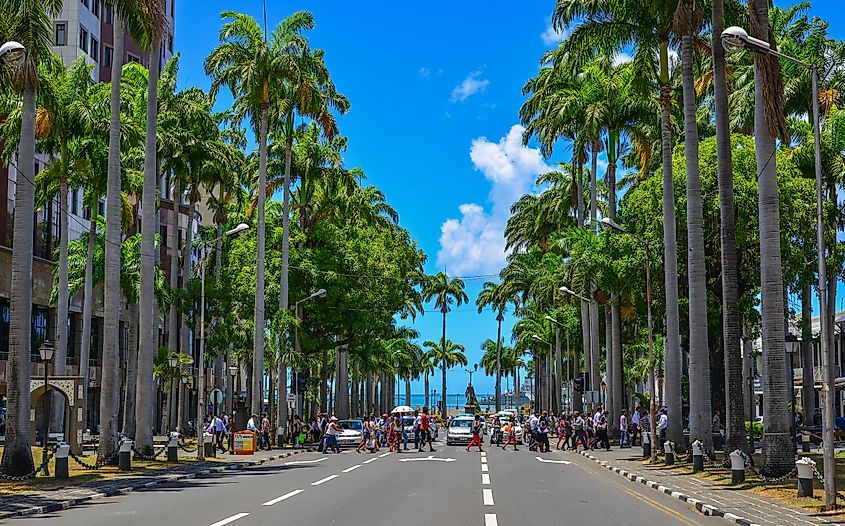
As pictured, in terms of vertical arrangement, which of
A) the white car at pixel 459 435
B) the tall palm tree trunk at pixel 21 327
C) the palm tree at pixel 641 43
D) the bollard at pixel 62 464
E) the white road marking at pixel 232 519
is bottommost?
the white car at pixel 459 435

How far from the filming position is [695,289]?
106 feet

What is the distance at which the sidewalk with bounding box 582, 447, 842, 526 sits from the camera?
17.6m

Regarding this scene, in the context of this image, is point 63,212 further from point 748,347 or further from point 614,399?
point 748,347

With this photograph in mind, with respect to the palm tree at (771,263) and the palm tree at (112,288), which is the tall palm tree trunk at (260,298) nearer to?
the palm tree at (112,288)

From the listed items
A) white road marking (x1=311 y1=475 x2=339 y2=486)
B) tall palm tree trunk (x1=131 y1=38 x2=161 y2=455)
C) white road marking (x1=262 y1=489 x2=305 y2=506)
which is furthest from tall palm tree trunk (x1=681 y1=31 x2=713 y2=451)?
tall palm tree trunk (x1=131 y1=38 x2=161 y2=455)

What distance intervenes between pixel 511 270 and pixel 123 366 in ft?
121

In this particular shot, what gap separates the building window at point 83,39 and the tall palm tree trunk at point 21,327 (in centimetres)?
4398

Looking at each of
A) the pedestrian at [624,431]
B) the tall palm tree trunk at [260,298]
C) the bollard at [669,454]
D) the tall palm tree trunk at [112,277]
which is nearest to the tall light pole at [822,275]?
the bollard at [669,454]

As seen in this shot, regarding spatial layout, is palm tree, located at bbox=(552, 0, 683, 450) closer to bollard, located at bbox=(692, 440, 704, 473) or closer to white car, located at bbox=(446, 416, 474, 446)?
bollard, located at bbox=(692, 440, 704, 473)

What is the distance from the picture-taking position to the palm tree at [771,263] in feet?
80.5

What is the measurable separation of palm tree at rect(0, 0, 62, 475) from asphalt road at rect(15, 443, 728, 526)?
401 centimetres

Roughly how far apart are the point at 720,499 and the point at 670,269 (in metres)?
16.3

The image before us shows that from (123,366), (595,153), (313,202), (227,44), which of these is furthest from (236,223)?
(595,153)

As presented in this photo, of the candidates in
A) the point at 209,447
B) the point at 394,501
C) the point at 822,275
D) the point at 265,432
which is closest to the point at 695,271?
the point at 822,275
